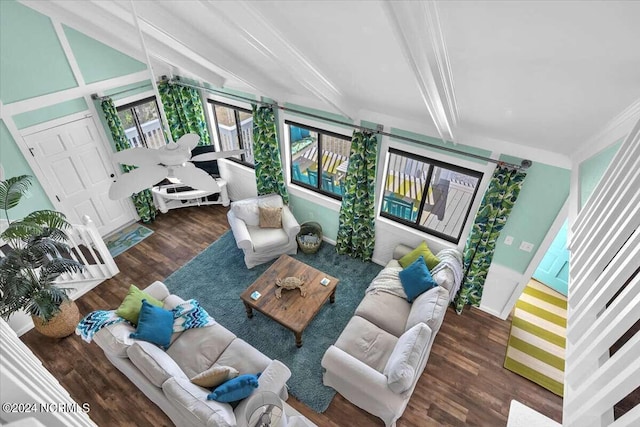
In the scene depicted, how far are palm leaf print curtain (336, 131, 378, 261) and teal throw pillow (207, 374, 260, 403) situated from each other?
9.00 ft

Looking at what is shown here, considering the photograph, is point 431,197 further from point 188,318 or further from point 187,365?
point 187,365

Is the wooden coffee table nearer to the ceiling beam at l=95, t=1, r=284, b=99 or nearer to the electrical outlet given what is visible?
the electrical outlet

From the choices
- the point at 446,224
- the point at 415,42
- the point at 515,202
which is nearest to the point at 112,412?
the point at 415,42

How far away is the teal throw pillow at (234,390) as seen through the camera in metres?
2.75

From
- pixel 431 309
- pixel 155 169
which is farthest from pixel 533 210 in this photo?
pixel 155 169

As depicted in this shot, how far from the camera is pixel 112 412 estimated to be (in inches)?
130

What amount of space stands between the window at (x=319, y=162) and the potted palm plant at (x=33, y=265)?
337cm

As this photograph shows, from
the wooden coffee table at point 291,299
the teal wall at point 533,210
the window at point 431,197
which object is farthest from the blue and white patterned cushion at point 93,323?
the teal wall at point 533,210

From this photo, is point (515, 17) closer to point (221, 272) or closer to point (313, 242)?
point (313, 242)

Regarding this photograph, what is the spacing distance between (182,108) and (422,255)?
16.2 feet

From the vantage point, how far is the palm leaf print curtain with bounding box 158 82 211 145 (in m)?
5.68

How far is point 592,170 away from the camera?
286 cm

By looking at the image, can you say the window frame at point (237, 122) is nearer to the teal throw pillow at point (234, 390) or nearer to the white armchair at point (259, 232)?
the white armchair at point (259, 232)

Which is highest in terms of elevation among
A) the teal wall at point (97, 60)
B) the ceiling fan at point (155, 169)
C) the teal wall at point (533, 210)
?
the teal wall at point (97, 60)
